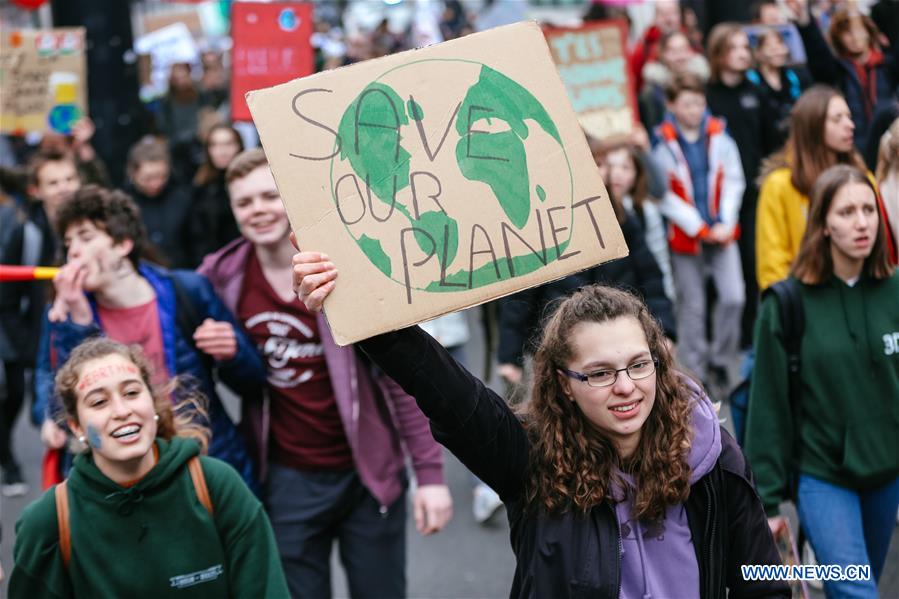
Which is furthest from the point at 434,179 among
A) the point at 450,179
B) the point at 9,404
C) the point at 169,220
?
the point at 169,220

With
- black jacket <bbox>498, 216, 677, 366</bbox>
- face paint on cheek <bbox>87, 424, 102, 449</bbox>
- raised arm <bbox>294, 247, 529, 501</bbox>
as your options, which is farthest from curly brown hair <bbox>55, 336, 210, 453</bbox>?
black jacket <bbox>498, 216, 677, 366</bbox>

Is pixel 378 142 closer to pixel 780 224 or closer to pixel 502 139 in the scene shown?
pixel 502 139

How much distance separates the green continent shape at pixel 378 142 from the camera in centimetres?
264

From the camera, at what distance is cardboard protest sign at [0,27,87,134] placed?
8.74m

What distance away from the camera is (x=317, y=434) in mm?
4148

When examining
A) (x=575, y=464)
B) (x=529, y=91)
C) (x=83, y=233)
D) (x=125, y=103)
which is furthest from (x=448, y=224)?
(x=125, y=103)

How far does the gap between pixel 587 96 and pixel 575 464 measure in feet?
17.6

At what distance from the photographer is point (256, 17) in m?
8.35

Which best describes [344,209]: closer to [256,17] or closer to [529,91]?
→ [529,91]

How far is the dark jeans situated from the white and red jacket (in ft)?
13.3

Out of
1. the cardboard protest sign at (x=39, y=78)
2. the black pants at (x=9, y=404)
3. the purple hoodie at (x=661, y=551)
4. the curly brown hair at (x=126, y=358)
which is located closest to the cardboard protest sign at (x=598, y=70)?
the cardboard protest sign at (x=39, y=78)

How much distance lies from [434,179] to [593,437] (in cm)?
68

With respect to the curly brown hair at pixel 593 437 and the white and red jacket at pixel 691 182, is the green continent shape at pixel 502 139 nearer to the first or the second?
the curly brown hair at pixel 593 437

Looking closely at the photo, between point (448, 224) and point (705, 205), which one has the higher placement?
point (705, 205)
